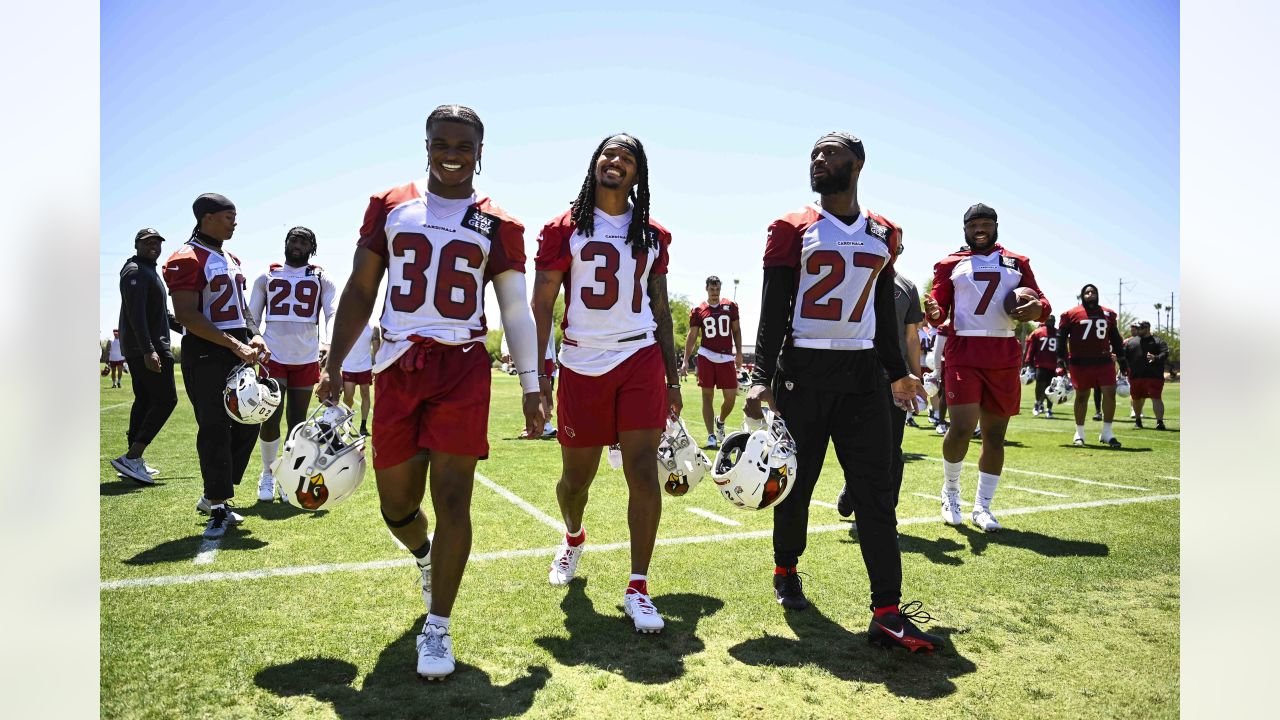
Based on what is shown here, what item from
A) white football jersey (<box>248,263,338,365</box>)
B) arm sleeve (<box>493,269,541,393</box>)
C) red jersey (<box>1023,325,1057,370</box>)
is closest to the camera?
arm sleeve (<box>493,269,541,393</box>)

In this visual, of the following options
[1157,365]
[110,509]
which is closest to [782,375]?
[110,509]

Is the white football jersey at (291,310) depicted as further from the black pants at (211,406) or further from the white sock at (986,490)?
the white sock at (986,490)

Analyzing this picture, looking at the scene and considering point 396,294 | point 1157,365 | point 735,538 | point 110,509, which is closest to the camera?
point 396,294

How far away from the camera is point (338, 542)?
5.61 metres

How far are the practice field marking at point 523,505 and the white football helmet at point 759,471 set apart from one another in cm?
243

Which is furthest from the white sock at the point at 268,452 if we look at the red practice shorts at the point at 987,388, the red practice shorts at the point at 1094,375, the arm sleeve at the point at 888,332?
the red practice shorts at the point at 1094,375

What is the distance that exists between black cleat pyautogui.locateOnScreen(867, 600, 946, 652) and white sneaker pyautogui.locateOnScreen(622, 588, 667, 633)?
40.7 inches

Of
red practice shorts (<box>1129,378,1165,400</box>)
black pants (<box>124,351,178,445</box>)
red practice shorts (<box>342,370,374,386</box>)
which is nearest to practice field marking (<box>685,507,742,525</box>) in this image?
black pants (<box>124,351,178,445</box>)

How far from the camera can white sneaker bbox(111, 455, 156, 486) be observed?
26.4 feet

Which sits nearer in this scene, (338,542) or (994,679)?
(994,679)

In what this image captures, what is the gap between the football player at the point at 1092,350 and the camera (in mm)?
12586

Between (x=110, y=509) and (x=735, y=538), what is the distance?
541 centimetres

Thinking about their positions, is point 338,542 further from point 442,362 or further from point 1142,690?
point 1142,690

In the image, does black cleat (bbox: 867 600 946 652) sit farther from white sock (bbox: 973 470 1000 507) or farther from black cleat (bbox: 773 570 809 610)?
white sock (bbox: 973 470 1000 507)
